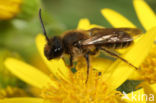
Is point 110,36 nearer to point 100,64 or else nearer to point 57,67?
A: point 100,64

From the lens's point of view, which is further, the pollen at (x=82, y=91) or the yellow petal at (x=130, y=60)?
the pollen at (x=82, y=91)

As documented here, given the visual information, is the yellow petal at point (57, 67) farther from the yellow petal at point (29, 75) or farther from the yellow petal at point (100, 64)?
the yellow petal at point (100, 64)

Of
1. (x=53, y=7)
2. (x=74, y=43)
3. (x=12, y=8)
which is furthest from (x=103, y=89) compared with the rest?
(x=53, y=7)

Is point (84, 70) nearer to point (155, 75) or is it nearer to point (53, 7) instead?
point (155, 75)

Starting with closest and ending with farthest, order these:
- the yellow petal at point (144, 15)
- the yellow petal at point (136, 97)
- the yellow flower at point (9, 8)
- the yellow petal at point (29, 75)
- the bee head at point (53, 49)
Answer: the yellow petal at point (136, 97)
the bee head at point (53, 49)
the yellow petal at point (29, 75)
the yellow petal at point (144, 15)
the yellow flower at point (9, 8)

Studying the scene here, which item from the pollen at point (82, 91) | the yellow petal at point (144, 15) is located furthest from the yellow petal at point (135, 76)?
the yellow petal at point (144, 15)

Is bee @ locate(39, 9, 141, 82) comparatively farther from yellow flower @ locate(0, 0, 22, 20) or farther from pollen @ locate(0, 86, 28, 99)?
yellow flower @ locate(0, 0, 22, 20)
